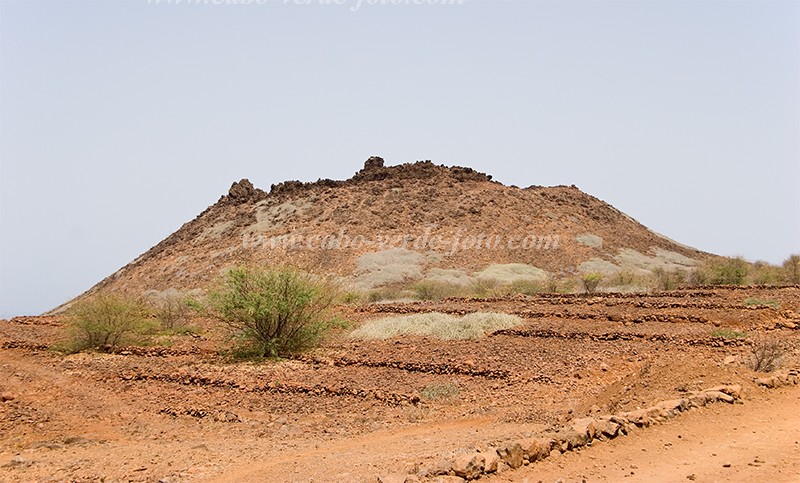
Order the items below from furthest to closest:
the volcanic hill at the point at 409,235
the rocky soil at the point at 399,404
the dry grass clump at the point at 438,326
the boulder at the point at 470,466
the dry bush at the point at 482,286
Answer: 1. the volcanic hill at the point at 409,235
2. the dry bush at the point at 482,286
3. the dry grass clump at the point at 438,326
4. the rocky soil at the point at 399,404
5. the boulder at the point at 470,466

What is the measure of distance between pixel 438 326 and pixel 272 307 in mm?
4901

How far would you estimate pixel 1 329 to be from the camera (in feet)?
76.8

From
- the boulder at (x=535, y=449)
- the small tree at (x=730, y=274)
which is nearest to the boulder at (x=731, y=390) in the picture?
the boulder at (x=535, y=449)

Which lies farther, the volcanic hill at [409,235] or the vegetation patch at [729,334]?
the volcanic hill at [409,235]

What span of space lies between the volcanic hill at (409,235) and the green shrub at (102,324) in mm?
22573

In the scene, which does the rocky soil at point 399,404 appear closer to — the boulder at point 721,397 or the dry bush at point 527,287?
the boulder at point 721,397

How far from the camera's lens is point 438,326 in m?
18.3

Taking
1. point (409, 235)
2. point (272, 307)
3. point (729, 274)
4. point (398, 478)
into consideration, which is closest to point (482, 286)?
point (729, 274)

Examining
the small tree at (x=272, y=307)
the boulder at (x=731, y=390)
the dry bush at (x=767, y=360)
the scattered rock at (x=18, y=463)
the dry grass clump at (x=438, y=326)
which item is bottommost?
the scattered rock at (x=18, y=463)

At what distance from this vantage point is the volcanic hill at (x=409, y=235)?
45.6m

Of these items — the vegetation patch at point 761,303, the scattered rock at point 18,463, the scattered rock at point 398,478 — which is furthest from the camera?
the vegetation patch at point 761,303

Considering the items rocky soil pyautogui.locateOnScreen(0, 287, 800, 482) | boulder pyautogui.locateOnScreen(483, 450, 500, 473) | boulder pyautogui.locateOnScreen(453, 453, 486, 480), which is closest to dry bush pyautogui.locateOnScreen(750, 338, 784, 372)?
rocky soil pyautogui.locateOnScreen(0, 287, 800, 482)

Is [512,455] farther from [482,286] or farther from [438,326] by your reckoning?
[482,286]

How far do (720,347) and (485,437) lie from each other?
7864 millimetres
